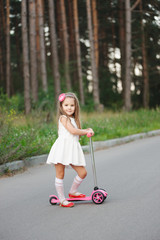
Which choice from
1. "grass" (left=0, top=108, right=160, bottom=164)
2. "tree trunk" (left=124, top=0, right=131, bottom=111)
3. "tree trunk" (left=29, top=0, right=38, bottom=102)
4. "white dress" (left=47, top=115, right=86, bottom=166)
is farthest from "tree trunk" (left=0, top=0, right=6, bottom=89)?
"white dress" (left=47, top=115, right=86, bottom=166)

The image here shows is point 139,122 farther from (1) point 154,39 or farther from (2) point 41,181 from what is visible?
(1) point 154,39

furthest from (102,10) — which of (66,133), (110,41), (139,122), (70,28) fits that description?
(66,133)

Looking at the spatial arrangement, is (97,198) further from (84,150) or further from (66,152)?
(84,150)

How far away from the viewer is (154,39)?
34.4m

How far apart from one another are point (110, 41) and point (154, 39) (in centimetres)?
774

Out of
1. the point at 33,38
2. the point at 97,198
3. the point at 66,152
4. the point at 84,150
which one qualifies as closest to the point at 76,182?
the point at 97,198

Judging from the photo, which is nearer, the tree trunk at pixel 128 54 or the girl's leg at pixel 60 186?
the girl's leg at pixel 60 186

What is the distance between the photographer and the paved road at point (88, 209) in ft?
13.5

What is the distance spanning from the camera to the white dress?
5.16 m

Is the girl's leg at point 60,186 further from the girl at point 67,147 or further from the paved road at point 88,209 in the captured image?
the paved road at point 88,209

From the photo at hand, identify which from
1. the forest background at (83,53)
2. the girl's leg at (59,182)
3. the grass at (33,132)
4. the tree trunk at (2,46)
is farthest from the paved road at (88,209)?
the tree trunk at (2,46)

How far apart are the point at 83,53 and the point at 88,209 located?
3996 cm

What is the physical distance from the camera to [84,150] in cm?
1071

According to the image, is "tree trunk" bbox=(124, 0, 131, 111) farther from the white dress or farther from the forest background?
the white dress
